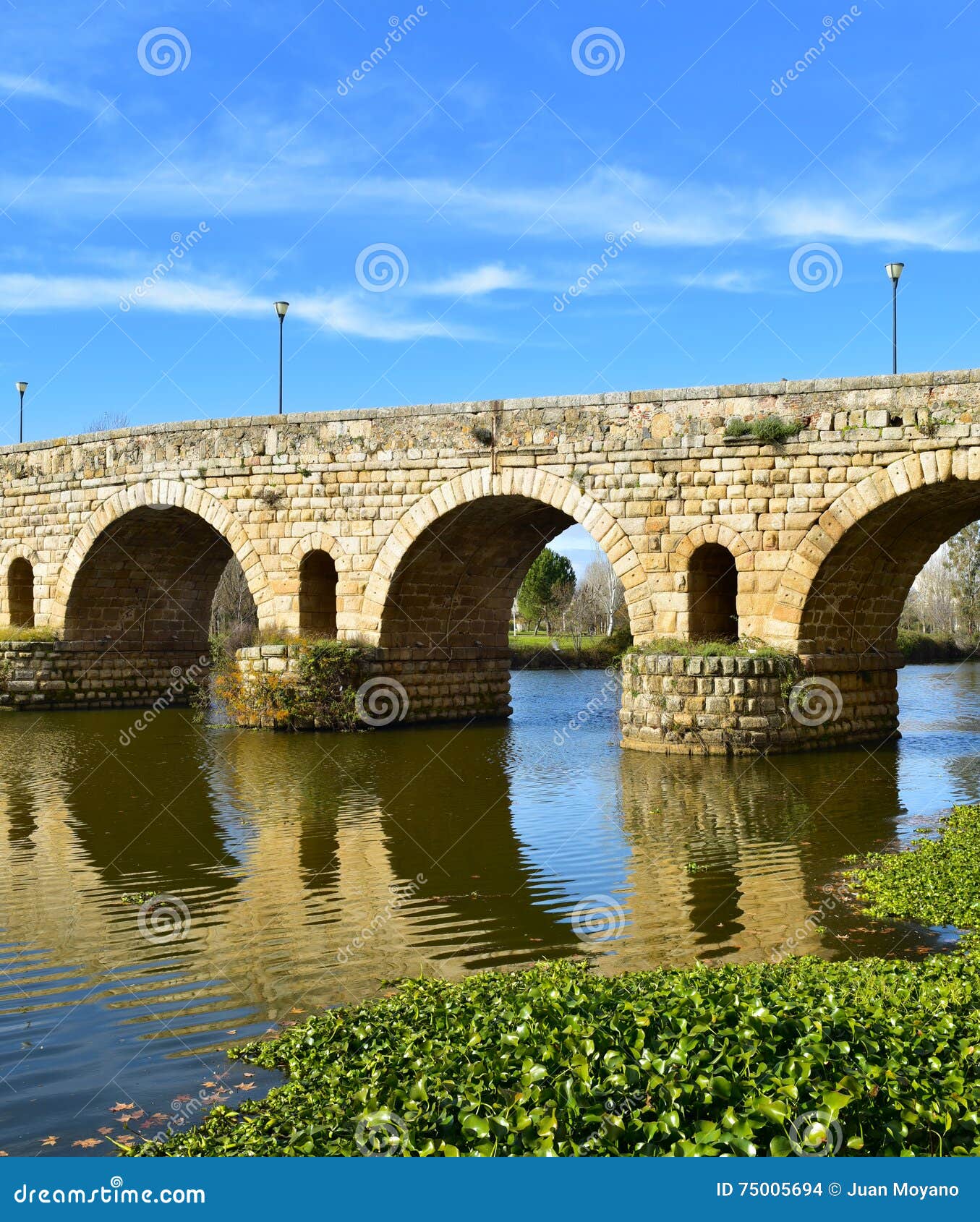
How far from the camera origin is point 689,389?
49.3 feet

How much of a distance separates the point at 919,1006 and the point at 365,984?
2.61 meters

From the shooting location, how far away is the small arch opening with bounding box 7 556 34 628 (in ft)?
75.8

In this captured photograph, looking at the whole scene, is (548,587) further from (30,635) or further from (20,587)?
(30,635)

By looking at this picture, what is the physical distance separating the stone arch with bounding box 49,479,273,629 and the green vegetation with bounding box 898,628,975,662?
91.1 ft

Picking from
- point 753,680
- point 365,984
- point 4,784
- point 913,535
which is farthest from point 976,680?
point 365,984

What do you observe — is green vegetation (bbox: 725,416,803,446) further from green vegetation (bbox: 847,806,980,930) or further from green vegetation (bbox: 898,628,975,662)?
green vegetation (bbox: 898,628,975,662)

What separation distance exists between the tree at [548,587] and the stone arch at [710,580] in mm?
34419

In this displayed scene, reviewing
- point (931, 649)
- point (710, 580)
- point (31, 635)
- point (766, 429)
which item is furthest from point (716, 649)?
point (931, 649)

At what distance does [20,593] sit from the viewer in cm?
2338

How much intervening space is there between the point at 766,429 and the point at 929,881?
7834mm

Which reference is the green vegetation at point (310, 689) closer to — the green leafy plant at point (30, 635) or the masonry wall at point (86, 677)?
the masonry wall at point (86, 677)

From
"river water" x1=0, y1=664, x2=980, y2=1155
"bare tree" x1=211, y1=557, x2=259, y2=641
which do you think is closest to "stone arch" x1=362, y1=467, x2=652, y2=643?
"river water" x1=0, y1=664, x2=980, y2=1155

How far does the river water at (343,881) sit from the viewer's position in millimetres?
5145

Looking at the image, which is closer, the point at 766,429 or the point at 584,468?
the point at 766,429
